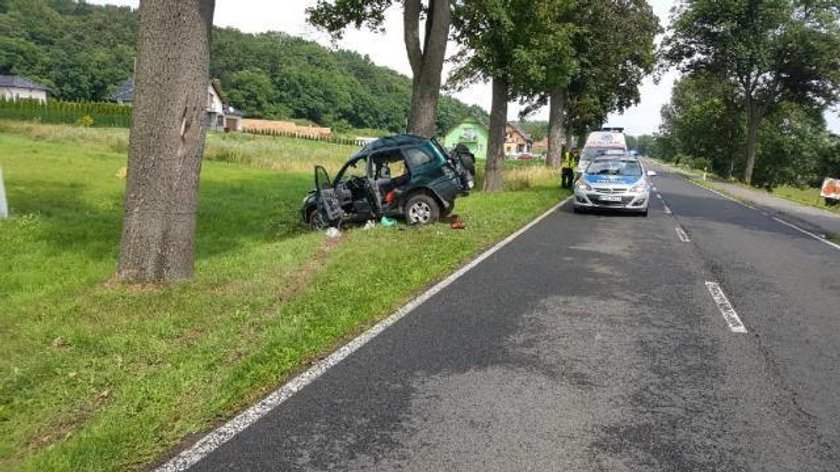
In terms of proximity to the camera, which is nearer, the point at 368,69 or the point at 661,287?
the point at 661,287

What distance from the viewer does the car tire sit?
12.3 meters

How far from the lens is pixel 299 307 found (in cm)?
636

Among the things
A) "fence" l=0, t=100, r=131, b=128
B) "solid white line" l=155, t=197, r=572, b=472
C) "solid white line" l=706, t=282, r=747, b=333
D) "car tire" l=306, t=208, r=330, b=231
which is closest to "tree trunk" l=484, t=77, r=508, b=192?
"car tire" l=306, t=208, r=330, b=231

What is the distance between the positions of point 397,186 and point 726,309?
6.99m

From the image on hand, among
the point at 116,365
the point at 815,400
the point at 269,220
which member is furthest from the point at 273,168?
the point at 815,400

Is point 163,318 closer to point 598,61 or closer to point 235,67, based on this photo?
point 598,61

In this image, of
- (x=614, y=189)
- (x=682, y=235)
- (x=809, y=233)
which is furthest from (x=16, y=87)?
(x=809, y=233)

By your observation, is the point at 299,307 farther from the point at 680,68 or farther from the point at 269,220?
the point at 680,68

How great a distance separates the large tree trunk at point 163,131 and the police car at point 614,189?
11.5m

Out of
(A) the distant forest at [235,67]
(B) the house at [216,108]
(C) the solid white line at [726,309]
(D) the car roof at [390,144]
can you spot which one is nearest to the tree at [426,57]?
(D) the car roof at [390,144]

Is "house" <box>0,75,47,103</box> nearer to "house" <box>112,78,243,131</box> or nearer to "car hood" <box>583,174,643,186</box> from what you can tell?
"house" <box>112,78,243,131</box>

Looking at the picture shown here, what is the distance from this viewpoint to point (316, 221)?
12.5 meters

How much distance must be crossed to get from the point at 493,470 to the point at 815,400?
2.85 metres

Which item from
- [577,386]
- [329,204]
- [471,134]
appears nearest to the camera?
[577,386]
